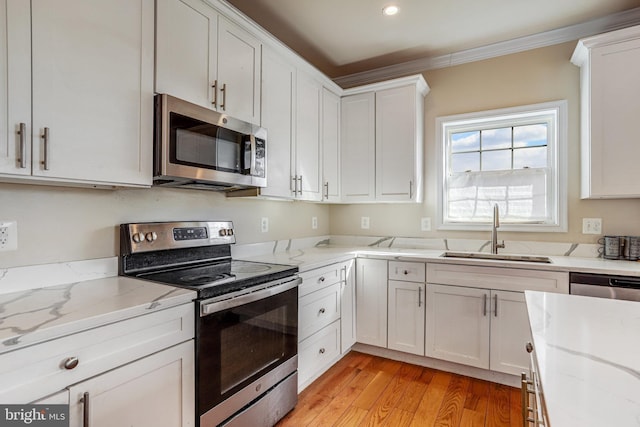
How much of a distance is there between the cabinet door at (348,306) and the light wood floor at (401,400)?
7.9 inches

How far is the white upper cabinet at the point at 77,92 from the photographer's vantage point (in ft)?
3.61

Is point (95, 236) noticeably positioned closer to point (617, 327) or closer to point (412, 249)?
point (617, 327)

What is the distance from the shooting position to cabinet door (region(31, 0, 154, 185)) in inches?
45.9

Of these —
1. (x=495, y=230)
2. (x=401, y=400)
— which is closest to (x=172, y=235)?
(x=401, y=400)

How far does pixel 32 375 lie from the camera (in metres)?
0.91

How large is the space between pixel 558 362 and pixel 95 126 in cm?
167

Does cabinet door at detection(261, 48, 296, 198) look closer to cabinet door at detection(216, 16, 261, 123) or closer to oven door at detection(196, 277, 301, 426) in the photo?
cabinet door at detection(216, 16, 261, 123)

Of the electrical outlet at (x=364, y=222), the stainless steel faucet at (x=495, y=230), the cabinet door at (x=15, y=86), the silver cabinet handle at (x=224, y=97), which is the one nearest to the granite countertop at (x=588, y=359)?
the stainless steel faucet at (x=495, y=230)

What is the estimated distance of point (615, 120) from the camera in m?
2.17

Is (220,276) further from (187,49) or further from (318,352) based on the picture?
(187,49)

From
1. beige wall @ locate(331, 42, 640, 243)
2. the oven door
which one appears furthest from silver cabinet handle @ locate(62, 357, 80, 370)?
beige wall @ locate(331, 42, 640, 243)

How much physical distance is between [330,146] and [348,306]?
54.6 inches

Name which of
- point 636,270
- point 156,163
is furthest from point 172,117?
point 636,270

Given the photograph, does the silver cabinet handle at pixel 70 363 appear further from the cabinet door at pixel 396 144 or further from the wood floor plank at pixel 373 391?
the cabinet door at pixel 396 144
